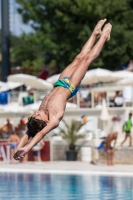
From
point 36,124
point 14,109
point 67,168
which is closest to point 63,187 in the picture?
point 67,168

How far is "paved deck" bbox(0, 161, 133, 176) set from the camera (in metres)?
19.2

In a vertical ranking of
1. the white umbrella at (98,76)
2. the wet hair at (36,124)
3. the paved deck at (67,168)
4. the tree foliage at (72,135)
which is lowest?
the paved deck at (67,168)

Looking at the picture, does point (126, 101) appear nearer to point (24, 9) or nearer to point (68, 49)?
point (68, 49)

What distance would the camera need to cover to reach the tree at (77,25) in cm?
3212

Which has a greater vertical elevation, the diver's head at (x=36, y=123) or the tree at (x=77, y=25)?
the tree at (x=77, y=25)

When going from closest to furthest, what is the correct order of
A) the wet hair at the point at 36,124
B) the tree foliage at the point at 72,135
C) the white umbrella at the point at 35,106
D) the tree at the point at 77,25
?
the wet hair at the point at 36,124 → the tree foliage at the point at 72,135 → the white umbrella at the point at 35,106 → the tree at the point at 77,25

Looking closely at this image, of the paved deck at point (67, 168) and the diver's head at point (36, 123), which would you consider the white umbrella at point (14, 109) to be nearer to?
the paved deck at point (67, 168)

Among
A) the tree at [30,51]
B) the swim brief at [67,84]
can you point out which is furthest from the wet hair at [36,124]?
the tree at [30,51]

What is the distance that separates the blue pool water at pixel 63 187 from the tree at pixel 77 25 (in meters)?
15.2

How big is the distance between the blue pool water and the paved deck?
831mm

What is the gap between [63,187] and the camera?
15.8 metres

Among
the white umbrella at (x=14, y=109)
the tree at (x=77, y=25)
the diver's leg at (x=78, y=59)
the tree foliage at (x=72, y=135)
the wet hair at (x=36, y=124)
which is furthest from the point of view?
the tree at (x=77, y=25)

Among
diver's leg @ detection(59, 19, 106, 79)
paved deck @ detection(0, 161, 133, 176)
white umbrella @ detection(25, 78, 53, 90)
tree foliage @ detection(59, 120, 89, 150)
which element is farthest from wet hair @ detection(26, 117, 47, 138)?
white umbrella @ detection(25, 78, 53, 90)

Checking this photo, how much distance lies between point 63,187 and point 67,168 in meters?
4.64
